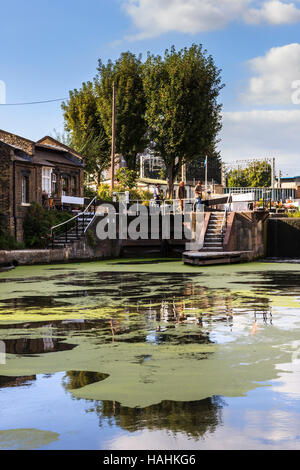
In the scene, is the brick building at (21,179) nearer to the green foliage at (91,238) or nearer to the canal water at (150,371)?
the green foliage at (91,238)

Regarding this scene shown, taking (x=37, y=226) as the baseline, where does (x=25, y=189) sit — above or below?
above

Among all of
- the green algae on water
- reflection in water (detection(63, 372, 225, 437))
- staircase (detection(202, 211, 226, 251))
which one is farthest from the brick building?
the green algae on water

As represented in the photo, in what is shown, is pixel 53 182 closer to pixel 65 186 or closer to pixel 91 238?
pixel 65 186

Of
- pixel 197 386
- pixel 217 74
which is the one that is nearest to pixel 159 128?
pixel 217 74

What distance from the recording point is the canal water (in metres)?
4.82

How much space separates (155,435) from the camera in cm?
474

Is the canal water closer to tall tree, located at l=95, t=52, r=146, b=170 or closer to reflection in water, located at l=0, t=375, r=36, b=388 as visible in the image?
reflection in water, located at l=0, t=375, r=36, b=388

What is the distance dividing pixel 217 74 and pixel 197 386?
50.5 m

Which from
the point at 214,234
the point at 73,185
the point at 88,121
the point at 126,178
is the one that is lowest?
the point at 214,234

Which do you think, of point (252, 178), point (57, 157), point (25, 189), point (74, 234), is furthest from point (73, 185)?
point (252, 178)

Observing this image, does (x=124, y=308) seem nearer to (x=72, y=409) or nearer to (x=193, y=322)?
(x=193, y=322)

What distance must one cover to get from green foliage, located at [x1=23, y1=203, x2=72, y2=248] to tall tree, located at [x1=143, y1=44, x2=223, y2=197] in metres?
22.7

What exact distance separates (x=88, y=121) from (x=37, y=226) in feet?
94.7

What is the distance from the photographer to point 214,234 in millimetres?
28125
